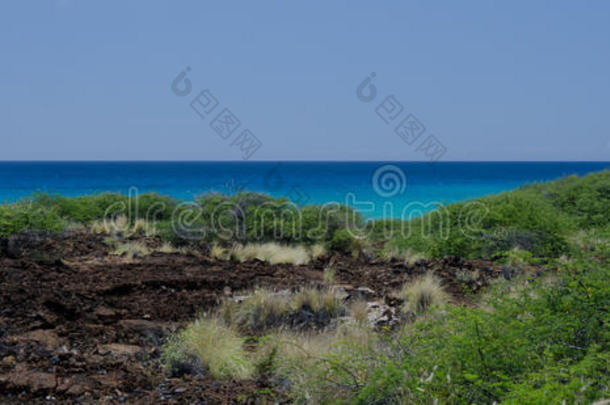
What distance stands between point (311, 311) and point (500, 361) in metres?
3.84

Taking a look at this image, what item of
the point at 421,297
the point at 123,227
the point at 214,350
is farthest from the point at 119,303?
the point at 123,227

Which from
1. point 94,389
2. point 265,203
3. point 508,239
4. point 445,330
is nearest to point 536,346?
point 445,330

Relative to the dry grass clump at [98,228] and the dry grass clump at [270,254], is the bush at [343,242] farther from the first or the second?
the dry grass clump at [98,228]

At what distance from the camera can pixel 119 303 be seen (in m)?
7.84

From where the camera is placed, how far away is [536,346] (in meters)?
4.38

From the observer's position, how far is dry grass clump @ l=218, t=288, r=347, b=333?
7.54 metres

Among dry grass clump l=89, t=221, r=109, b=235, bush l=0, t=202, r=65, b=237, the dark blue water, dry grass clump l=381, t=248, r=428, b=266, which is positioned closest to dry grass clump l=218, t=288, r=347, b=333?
dry grass clump l=381, t=248, r=428, b=266

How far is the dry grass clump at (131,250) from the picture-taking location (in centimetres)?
1176

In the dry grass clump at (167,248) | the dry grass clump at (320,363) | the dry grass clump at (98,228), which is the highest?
the dry grass clump at (98,228)

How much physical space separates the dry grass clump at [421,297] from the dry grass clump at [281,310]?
1074mm

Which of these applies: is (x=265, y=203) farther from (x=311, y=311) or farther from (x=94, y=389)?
(x=94, y=389)

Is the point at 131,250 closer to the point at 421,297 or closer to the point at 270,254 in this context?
the point at 270,254

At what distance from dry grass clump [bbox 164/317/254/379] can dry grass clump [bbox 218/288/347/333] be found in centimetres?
114

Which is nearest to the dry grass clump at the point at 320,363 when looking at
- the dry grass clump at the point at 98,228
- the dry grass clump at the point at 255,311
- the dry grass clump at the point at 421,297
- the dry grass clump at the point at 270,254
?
the dry grass clump at the point at 255,311
